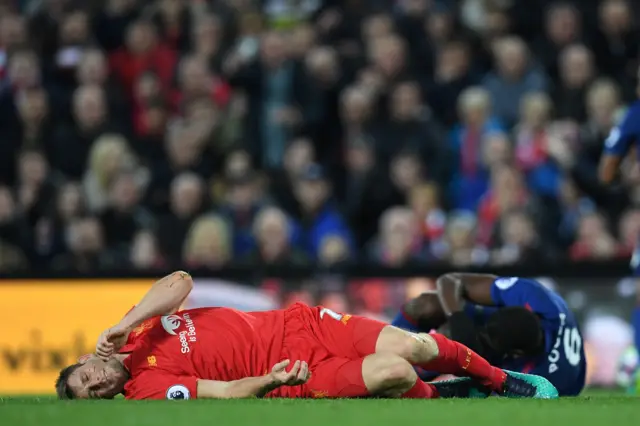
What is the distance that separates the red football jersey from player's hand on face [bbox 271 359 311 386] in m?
0.53

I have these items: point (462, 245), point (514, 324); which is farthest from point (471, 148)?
point (514, 324)

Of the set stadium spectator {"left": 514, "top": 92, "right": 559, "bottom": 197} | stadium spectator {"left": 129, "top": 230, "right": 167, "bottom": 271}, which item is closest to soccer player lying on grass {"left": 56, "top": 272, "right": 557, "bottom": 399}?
stadium spectator {"left": 129, "top": 230, "right": 167, "bottom": 271}

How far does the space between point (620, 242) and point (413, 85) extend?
113 inches

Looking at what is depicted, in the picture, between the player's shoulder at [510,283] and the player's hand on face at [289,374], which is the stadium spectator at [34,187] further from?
the player's hand on face at [289,374]

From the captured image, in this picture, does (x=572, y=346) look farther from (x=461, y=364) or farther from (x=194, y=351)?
(x=194, y=351)

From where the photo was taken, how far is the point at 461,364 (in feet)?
26.8

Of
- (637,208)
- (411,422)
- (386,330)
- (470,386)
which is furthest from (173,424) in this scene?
(637,208)

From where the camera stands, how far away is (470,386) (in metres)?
8.55

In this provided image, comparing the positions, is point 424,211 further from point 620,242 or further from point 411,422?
point 411,422

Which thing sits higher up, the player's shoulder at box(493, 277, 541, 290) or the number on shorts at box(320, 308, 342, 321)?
the number on shorts at box(320, 308, 342, 321)

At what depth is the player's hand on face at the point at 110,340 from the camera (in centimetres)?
781

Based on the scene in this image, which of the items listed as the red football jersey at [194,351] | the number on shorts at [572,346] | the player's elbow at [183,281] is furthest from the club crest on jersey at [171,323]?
the number on shorts at [572,346]

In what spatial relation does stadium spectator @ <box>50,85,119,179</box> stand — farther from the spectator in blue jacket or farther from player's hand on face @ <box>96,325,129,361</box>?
player's hand on face @ <box>96,325,129,361</box>

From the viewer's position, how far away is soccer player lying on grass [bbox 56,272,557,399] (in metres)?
7.82
